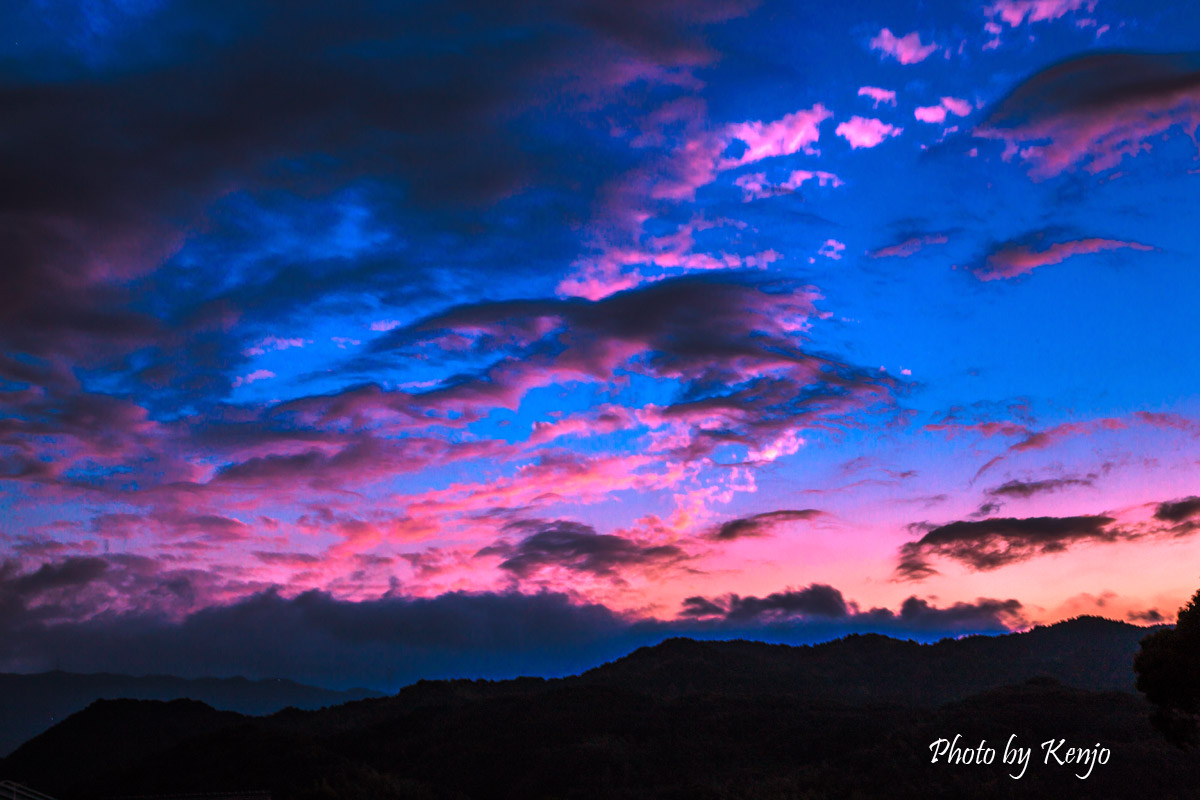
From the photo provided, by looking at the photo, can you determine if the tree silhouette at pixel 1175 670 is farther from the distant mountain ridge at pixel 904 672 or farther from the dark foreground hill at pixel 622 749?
the distant mountain ridge at pixel 904 672

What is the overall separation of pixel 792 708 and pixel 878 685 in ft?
268

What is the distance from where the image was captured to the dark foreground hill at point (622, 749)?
69.6 m

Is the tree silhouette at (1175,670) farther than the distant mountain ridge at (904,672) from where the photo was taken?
No

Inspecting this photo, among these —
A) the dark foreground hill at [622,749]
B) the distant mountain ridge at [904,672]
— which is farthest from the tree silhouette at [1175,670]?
the distant mountain ridge at [904,672]

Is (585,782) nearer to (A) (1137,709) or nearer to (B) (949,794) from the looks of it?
(B) (949,794)

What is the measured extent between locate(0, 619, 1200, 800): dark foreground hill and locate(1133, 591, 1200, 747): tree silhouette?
18.7 meters

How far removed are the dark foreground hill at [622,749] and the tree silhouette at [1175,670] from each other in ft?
61.5

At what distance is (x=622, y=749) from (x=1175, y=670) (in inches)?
2542

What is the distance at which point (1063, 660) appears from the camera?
190 m

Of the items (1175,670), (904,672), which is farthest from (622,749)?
(904,672)

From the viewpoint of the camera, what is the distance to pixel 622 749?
96.4m

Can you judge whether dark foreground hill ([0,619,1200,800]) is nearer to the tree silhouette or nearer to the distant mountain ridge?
the tree silhouette

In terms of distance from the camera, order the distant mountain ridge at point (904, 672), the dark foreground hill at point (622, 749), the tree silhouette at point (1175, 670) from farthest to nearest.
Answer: the distant mountain ridge at point (904, 672), the dark foreground hill at point (622, 749), the tree silhouette at point (1175, 670)

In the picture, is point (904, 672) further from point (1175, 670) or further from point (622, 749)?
point (1175, 670)
